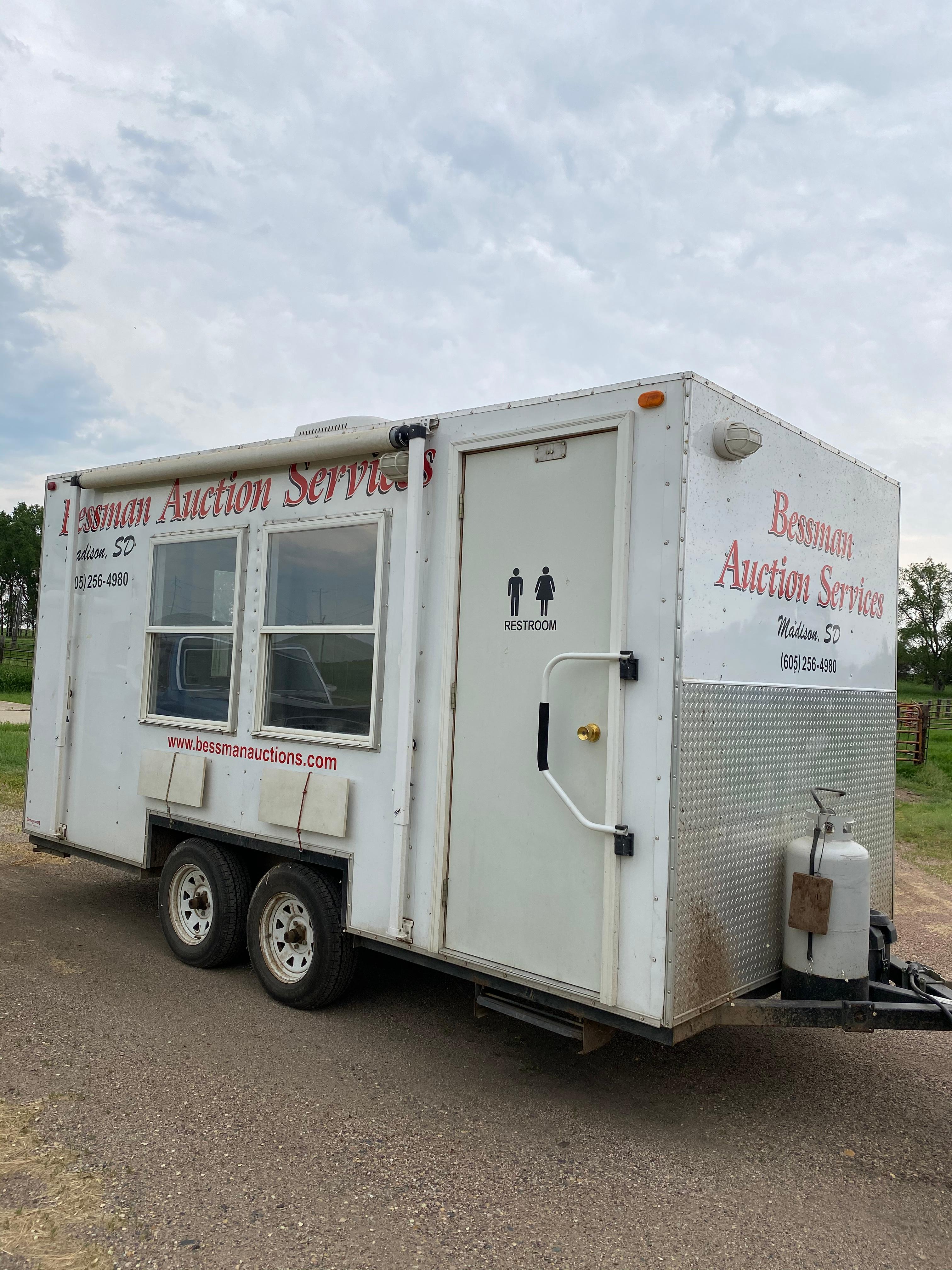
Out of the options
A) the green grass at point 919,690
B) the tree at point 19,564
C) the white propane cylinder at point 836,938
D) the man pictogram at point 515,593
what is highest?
the tree at point 19,564

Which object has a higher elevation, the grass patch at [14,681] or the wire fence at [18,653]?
the wire fence at [18,653]

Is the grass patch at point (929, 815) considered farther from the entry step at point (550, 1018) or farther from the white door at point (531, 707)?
the white door at point (531, 707)

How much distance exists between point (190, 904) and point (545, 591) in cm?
327

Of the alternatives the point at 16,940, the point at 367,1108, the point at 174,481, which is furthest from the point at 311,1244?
the point at 174,481

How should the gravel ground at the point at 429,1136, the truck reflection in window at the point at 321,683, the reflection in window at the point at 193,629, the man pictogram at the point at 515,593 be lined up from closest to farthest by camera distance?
the gravel ground at the point at 429,1136, the man pictogram at the point at 515,593, the truck reflection in window at the point at 321,683, the reflection in window at the point at 193,629

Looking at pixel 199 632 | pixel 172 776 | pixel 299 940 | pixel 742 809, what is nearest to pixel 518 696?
pixel 742 809

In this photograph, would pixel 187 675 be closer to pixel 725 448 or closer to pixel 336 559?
pixel 336 559

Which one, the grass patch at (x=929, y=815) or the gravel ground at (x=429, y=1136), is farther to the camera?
the grass patch at (x=929, y=815)

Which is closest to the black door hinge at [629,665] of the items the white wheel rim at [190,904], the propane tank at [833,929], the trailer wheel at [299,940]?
the propane tank at [833,929]

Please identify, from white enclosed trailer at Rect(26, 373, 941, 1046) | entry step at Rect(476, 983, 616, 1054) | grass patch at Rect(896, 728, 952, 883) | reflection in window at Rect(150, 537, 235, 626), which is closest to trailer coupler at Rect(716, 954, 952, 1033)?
white enclosed trailer at Rect(26, 373, 941, 1046)

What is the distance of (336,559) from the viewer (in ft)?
16.7

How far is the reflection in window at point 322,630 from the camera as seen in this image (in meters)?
4.93

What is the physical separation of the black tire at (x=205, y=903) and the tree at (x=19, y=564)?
63.6m

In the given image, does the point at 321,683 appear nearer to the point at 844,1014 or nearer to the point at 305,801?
the point at 305,801
